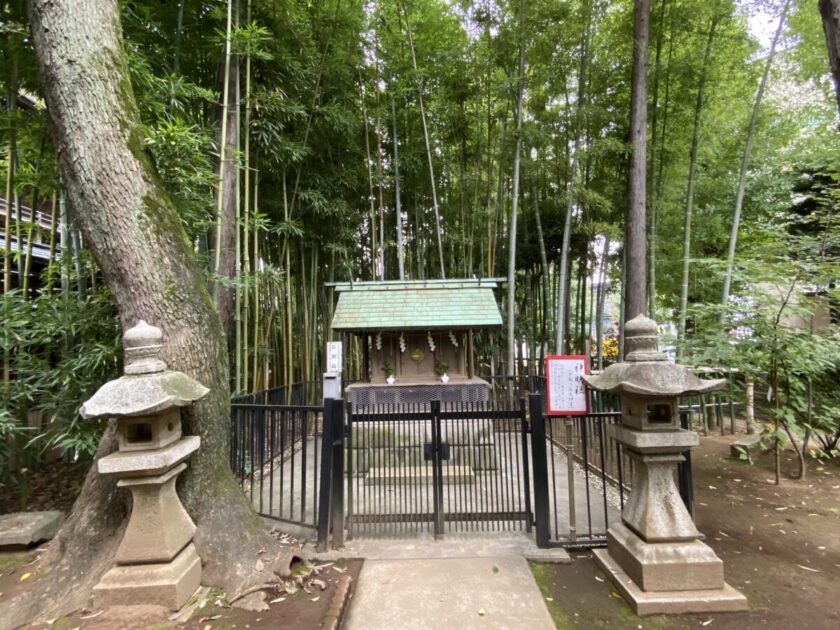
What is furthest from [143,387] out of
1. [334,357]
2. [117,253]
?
[334,357]

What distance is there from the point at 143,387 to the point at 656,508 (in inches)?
133

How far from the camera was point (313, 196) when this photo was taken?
5805 millimetres

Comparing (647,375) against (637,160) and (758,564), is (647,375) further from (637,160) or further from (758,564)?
(637,160)

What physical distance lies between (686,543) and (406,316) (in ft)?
13.8

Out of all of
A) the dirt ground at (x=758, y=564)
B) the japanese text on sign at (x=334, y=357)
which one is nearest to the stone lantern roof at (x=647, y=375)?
the dirt ground at (x=758, y=564)

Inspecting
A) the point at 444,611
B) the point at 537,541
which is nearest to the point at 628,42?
the point at 537,541

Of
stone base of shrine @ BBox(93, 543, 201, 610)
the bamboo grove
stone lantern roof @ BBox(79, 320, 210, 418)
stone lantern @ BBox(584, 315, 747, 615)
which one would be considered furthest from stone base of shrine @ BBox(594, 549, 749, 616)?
the bamboo grove

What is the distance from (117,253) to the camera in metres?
2.50

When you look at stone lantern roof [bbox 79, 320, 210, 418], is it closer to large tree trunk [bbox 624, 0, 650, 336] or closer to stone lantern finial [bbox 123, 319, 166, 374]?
stone lantern finial [bbox 123, 319, 166, 374]

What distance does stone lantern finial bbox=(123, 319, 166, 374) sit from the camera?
2.23 m

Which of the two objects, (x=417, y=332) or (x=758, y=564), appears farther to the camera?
(x=417, y=332)

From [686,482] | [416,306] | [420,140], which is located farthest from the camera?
[420,140]

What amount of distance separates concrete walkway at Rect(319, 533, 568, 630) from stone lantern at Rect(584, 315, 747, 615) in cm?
57

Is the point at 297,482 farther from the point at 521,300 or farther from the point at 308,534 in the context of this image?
the point at 521,300
